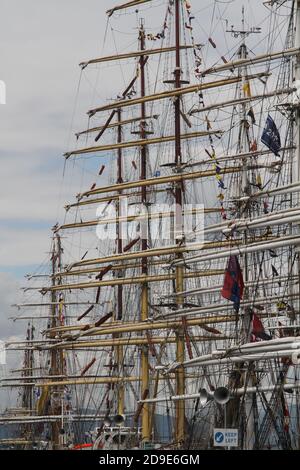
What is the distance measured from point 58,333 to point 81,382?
7.68 meters

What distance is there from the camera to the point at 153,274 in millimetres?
83938

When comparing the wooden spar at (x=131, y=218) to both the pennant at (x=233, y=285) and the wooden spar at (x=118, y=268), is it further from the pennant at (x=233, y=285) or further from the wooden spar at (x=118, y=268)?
the pennant at (x=233, y=285)

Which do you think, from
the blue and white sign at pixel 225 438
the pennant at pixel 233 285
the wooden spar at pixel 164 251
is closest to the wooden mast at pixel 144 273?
the wooden spar at pixel 164 251

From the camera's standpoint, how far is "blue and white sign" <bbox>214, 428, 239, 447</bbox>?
5066cm

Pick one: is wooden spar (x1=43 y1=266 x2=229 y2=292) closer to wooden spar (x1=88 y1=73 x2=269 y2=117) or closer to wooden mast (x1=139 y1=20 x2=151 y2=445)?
wooden mast (x1=139 y1=20 x2=151 y2=445)

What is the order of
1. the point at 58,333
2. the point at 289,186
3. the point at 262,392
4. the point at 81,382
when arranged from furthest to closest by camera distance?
the point at 58,333
the point at 81,382
the point at 262,392
the point at 289,186

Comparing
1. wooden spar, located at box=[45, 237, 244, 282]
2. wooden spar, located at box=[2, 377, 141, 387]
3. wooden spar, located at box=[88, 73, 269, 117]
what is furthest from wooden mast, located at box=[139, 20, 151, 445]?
wooden spar, located at box=[88, 73, 269, 117]

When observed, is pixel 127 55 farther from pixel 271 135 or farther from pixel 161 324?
pixel 271 135

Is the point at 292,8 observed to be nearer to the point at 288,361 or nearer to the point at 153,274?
the point at 288,361

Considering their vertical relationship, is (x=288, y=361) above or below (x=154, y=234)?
below

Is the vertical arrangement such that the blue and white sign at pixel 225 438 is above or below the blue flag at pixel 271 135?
below

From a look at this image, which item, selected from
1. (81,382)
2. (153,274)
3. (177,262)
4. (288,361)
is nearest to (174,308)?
(177,262)

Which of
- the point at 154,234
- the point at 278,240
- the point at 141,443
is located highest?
the point at 154,234

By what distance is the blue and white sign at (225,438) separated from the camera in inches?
1994
